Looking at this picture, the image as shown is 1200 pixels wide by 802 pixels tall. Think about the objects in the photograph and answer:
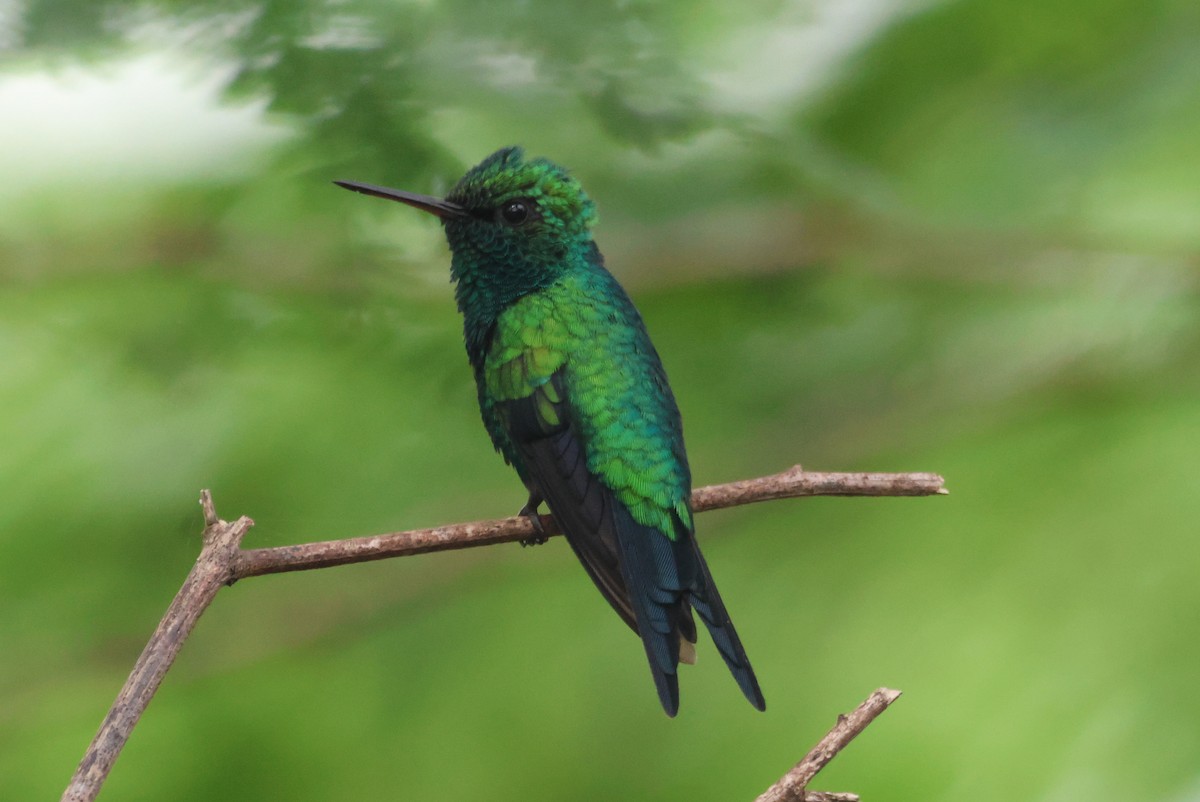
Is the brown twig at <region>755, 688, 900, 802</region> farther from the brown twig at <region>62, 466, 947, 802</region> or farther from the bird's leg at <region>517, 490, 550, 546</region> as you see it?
the bird's leg at <region>517, 490, 550, 546</region>

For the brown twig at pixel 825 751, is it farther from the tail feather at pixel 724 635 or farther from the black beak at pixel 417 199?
the black beak at pixel 417 199

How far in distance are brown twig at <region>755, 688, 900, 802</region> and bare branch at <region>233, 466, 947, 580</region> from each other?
655 millimetres

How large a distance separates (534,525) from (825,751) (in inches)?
39.6

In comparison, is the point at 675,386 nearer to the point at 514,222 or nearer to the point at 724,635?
the point at 514,222

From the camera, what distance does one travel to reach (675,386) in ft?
9.00

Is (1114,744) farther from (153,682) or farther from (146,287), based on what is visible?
(146,287)

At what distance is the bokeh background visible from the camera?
2420mm

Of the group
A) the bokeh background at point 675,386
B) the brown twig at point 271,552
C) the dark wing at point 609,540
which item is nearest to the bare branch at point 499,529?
the brown twig at point 271,552

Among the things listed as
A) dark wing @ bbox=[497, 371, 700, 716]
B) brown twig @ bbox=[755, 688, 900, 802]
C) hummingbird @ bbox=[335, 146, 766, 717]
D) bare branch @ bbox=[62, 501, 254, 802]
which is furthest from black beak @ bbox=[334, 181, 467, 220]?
brown twig @ bbox=[755, 688, 900, 802]

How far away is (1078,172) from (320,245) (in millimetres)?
1835

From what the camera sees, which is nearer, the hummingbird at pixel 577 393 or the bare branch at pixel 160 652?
the bare branch at pixel 160 652

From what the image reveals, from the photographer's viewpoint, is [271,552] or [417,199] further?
[417,199]

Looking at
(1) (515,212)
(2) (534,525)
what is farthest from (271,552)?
(1) (515,212)

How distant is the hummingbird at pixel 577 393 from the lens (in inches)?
83.2
